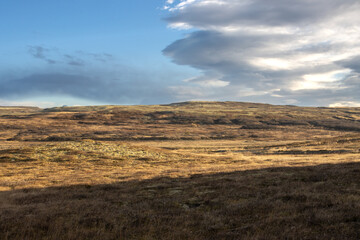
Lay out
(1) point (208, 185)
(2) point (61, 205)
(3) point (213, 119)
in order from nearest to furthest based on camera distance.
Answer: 1. (2) point (61, 205)
2. (1) point (208, 185)
3. (3) point (213, 119)

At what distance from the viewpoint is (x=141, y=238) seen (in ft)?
29.8

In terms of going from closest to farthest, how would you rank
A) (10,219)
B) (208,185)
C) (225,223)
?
(225,223) < (10,219) < (208,185)

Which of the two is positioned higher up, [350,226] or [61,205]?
[350,226]

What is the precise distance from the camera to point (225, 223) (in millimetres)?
10586

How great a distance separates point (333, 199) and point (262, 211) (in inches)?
146

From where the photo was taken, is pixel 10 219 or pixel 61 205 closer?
pixel 10 219

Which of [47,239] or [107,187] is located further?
[107,187]

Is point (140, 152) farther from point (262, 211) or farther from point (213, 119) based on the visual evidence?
point (213, 119)

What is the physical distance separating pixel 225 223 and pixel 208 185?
32.3ft

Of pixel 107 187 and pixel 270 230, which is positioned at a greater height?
pixel 270 230

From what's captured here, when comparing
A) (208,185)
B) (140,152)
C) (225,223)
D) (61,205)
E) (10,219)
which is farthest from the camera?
(140,152)

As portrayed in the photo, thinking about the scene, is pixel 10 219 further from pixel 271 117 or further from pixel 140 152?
pixel 271 117

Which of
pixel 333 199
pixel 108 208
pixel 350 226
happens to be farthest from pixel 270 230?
pixel 108 208

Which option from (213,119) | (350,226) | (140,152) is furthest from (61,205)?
(213,119)
